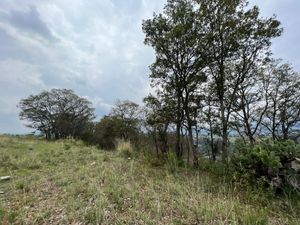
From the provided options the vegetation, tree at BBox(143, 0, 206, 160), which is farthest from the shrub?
tree at BBox(143, 0, 206, 160)

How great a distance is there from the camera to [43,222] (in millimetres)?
3189

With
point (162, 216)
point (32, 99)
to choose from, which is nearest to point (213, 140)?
point (162, 216)

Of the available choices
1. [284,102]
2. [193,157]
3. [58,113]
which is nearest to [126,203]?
[193,157]

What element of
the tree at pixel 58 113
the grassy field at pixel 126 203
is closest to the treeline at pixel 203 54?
the grassy field at pixel 126 203

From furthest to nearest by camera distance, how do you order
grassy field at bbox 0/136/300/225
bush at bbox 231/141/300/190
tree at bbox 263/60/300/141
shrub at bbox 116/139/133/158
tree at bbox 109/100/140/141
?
tree at bbox 109/100/140/141
tree at bbox 263/60/300/141
shrub at bbox 116/139/133/158
bush at bbox 231/141/300/190
grassy field at bbox 0/136/300/225

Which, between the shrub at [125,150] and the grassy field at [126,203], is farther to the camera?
the shrub at [125,150]

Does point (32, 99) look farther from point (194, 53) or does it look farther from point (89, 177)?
point (89, 177)

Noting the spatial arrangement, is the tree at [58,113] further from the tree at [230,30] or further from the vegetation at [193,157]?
the tree at [230,30]

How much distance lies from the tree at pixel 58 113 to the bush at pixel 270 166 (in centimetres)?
3208

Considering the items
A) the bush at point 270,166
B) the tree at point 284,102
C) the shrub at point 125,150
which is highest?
the tree at point 284,102

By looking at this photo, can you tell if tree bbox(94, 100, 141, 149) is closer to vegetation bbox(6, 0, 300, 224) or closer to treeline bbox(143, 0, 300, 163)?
Result: vegetation bbox(6, 0, 300, 224)

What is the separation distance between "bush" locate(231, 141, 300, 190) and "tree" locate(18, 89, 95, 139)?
105 feet

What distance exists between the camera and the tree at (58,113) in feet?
115

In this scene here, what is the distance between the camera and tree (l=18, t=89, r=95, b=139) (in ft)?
115
